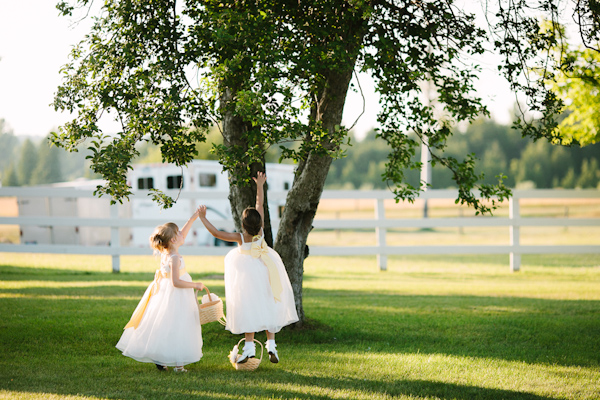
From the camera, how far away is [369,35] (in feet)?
20.4

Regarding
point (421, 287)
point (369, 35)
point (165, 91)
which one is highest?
point (369, 35)

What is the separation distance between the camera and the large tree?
207 inches

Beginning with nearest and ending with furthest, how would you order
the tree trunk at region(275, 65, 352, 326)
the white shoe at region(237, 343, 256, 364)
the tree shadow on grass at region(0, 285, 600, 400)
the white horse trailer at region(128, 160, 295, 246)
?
the tree shadow on grass at region(0, 285, 600, 400), the white shoe at region(237, 343, 256, 364), the tree trunk at region(275, 65, 352, 326), the white horse trailer at region(128, 160, 295, 246)

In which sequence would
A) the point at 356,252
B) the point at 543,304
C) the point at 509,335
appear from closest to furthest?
the point at 509,335 → the point at 543,304 → the point at 356,252

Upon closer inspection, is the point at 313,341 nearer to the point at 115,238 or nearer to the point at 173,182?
the point at 115,238

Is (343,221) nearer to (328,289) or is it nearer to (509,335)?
(328,289)

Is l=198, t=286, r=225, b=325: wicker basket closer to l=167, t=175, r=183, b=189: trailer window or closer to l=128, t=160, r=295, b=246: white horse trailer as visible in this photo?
l=128, t=160, r=295, b=246: white horse trailer

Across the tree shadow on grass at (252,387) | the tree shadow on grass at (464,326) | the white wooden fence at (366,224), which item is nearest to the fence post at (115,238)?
the white wooden fence at (366,224)

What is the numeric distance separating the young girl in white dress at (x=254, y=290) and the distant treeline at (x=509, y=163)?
60546mm

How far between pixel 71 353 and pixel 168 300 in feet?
4.63

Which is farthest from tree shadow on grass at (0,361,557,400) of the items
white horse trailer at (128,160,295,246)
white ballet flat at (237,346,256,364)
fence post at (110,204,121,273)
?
white horse trailer at (128,160,295,246)

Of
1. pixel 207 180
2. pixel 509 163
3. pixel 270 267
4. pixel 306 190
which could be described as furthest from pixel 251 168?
pixel 509 163

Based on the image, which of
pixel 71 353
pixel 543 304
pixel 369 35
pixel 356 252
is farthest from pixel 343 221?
pixel 71 353

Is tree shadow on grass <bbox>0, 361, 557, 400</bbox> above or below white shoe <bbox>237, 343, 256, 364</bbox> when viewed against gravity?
below
